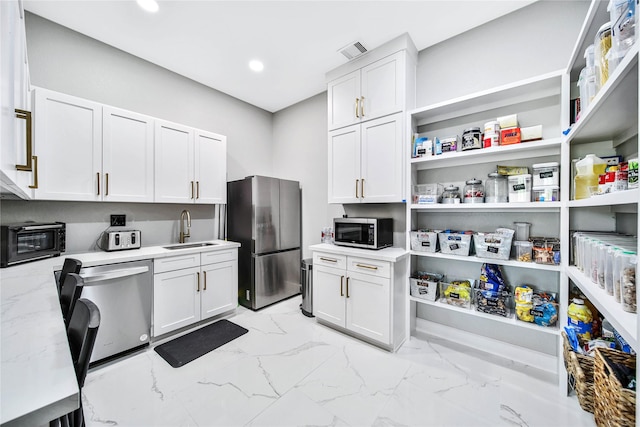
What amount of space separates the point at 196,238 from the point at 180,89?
1840mm

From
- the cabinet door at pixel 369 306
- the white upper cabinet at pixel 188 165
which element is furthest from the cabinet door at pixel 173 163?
the cabinet door at pixel 369 306

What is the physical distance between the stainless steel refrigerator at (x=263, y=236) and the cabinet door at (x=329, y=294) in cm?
77

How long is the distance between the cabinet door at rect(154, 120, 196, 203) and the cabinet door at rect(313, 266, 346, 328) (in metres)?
1.69

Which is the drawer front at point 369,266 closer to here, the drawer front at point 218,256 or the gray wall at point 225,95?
the gray wall at point 225,95

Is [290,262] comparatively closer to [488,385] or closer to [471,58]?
[488,385]

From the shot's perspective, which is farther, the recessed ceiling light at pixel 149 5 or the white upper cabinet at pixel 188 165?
the white upper cabinet at pixel 188 165

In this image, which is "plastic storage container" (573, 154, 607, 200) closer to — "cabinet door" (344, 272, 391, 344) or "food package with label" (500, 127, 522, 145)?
"food package with label" (500, 127, 522, 145)

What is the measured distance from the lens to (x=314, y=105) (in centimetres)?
361

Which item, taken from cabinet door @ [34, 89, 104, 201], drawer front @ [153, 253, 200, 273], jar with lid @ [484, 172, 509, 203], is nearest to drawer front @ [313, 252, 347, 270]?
drawer front @ [153, 253, 200, 273]

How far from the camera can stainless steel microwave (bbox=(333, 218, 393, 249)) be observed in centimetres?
248

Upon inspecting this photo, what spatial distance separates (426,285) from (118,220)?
3098mm

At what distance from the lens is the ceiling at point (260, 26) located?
206 cm

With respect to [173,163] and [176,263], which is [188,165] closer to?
[173,163]

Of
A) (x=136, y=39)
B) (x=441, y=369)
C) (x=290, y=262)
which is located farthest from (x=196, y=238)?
(x=441, y=369)
